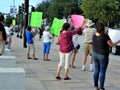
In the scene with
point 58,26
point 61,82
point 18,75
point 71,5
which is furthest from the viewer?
point 71,5

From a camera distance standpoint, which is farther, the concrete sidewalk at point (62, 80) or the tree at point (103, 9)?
the tree at point (103, 9)

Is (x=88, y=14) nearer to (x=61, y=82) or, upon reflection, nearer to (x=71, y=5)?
(x=71, y=5)

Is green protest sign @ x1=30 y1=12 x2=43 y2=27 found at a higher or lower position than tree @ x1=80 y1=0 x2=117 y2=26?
higher

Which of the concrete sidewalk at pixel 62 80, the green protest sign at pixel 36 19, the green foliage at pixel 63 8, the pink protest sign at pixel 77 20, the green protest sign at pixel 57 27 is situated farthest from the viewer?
the green foliage at pixel 63 8

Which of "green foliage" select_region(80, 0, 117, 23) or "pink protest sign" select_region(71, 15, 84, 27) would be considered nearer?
"pink protest sign" select_region(71, 15, 84, 27)

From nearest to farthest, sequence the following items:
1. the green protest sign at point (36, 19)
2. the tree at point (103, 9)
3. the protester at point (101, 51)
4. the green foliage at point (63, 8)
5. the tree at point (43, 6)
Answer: the protester at point (101, 51) → the green protest sign at point (36, 19) → the tree at point (103, 9) → the green foliage at point (63, 8) → the tree at point (43, 6)

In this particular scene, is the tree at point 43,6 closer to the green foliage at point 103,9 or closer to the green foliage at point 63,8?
the green foliage at point 63,8

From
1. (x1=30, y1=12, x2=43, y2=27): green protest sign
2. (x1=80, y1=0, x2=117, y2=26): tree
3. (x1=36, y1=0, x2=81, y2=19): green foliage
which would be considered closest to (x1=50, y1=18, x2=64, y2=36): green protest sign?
(x1=30, y1=12, x2=43, y2=27): green protest sign

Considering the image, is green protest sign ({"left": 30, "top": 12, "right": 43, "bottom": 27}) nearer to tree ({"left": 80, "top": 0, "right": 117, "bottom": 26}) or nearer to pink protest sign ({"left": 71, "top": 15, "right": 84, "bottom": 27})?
pink protest sign ({"left": 71, "top": 15, "right": 84, "bottom": 27})

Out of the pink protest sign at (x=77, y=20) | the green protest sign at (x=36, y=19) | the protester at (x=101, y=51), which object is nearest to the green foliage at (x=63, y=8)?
the green protest sign at (x=36, y=19)

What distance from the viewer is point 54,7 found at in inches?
3570

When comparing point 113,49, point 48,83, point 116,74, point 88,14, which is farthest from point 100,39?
point 88,14

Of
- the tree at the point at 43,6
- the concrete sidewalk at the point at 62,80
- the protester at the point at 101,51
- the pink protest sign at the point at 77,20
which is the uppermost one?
the pink protest sign at the point at 77,20

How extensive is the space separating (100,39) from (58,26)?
3.89 m
